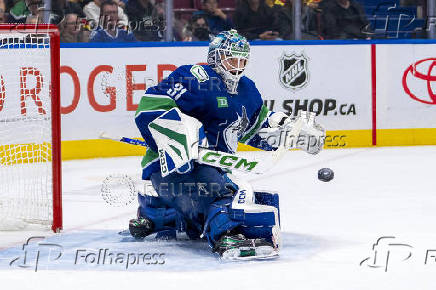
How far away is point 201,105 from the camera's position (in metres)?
4.54

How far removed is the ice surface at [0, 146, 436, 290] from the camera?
3893mm

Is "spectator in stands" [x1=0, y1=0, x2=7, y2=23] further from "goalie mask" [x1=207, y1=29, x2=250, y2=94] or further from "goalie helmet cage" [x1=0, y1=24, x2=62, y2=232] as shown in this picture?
"goalie mask" [x1=207, y1=29, x2=250, y2=94]

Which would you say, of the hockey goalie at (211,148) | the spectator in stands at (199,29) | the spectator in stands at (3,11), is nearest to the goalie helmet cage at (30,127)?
the hockey goalie at (211,148)

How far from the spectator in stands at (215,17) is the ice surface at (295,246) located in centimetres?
230

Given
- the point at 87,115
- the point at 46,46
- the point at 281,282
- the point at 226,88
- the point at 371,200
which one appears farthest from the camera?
the point at 87,115

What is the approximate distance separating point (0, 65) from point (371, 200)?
8.81 feet

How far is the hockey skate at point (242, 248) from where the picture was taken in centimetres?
429

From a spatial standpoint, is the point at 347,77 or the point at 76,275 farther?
the point at 347,77

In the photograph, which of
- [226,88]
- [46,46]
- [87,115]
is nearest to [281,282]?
[226,88]

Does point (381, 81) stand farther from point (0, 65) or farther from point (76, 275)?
point (76, 275)

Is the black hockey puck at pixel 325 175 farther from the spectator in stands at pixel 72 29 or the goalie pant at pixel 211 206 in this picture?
the spectator in stands at pixel 72 29

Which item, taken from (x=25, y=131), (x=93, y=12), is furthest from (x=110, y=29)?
(x=25, y=131)

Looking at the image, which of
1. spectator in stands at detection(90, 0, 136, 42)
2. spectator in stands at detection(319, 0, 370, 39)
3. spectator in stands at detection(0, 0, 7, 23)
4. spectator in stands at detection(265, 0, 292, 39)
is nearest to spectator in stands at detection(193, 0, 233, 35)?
spectator in stands at detection(265, 0, 292, 39)

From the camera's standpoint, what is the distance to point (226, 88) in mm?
4660
